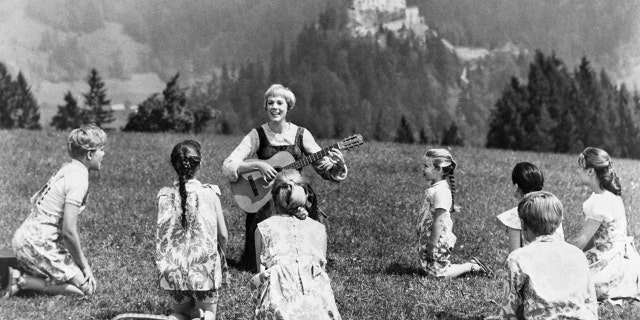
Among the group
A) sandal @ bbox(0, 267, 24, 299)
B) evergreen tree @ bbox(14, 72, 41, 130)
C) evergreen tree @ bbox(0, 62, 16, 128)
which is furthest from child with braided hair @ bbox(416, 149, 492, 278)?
evergreen tree @ bbox(0, 62, 16, 128)

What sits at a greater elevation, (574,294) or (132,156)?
(574,294)

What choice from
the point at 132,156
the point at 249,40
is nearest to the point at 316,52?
the point at 249,40

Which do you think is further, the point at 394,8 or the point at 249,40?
the point at 394,8

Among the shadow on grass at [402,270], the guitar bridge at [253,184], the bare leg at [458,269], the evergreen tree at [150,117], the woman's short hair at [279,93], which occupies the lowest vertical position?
the evergreen tree at [150,117]

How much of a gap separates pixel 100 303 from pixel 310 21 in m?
47.9

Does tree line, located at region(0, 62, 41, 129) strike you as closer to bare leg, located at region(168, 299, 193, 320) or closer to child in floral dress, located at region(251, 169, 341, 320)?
bare leg, located at region(168, 299, 193, 320)

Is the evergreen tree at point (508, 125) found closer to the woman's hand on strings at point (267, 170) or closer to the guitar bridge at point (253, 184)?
the guitar bridge at point (253, 184)

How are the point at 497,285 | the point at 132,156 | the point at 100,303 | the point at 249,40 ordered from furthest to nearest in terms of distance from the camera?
the point at 249,40 → the point at 132,156 → the point at 497,285 → the point at 100,303

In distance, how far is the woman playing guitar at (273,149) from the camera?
7.13 meters

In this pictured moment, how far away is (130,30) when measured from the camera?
58000mm

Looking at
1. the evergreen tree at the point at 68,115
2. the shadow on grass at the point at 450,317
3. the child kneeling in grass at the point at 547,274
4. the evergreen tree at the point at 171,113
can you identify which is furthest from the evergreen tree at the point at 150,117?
the child kneeling in grass at the point at 547,274

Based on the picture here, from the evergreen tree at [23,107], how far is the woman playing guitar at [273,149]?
273ft

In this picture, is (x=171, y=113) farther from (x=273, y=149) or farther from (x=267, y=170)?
(x=267, y=170)

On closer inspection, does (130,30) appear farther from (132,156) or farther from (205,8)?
(132,156)
